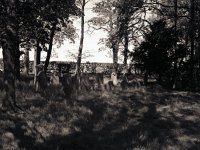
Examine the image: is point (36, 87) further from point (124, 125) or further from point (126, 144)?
point (126, 144)

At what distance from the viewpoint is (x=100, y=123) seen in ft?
42.6

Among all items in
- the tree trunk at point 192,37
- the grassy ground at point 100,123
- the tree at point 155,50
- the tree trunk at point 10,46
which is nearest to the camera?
the grassy ground at point 100,123

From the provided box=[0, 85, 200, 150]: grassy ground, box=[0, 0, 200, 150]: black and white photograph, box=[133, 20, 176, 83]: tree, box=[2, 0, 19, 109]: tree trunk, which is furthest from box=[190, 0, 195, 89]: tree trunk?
box=[2, 0, 19, 109]: tree trunk

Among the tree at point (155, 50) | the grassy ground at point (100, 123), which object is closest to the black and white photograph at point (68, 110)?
the grassy ground at point (100, 123)

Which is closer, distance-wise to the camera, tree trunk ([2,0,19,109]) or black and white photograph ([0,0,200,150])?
black and white photograph ([0,0,200,150])

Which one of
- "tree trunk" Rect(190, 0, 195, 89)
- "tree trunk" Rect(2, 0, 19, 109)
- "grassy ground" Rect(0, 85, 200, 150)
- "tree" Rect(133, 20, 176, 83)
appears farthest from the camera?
"tree" Rect(133, 20, 176, 83)

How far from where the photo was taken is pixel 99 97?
17422 millimetres

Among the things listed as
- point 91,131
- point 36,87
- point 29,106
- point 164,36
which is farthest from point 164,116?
point 164,36

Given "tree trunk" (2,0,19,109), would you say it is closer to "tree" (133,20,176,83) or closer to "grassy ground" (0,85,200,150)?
"grassy ground" (0,85,200,150)

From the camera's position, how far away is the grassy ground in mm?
10750

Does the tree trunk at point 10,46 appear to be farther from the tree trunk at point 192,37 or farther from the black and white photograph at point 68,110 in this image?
the tree trunk at point 192,37

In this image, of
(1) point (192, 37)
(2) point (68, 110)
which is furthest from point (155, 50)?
(2) point (68, 110)

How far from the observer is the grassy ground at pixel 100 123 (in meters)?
10.8

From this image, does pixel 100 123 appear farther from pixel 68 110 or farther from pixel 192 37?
pixel 192 37
